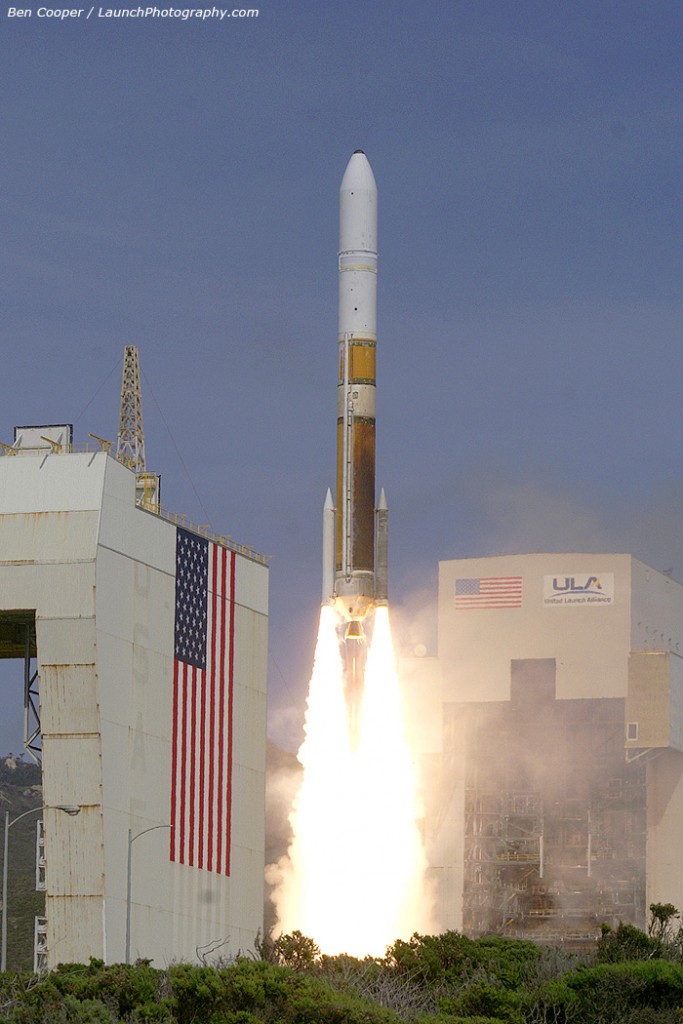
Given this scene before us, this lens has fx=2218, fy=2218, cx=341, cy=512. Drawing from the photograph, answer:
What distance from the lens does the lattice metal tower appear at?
190m

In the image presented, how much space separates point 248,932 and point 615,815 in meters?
64.3

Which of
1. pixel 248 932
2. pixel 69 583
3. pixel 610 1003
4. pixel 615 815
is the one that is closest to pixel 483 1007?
pixel 610 1003

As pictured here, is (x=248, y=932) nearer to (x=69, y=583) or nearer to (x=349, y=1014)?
(x=69, y=583)

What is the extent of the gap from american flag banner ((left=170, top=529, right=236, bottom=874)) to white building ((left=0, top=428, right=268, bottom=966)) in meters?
0.11

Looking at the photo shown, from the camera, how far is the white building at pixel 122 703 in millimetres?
106500

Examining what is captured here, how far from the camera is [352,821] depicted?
402 ft

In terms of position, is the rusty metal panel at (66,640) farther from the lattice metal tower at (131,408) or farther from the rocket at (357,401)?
the lattice metal tower at (131,408)

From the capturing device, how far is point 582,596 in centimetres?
18338

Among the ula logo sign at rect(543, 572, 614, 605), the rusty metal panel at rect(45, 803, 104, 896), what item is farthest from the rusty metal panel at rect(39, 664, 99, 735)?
the ula logo sign at rect(543, 572, 614, 605)

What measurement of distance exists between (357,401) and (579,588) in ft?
234

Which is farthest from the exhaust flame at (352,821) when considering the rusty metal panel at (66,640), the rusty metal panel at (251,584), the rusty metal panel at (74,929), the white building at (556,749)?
the white building at (556,749)

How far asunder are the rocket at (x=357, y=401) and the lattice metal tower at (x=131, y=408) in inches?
2958

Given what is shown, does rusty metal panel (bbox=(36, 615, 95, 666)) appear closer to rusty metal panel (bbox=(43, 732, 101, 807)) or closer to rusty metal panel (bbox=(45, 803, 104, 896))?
rusty metal panel (bbox=(43, 732, 101, 807))

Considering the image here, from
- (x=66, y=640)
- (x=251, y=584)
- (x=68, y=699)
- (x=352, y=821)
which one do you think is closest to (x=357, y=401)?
(x=251, y=584)
